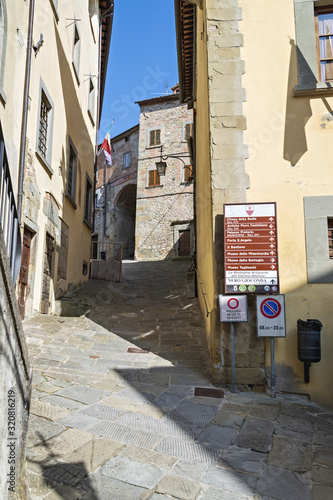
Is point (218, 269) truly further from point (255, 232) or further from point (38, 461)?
point (38, 461)

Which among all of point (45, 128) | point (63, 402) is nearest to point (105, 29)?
point (45, 128)

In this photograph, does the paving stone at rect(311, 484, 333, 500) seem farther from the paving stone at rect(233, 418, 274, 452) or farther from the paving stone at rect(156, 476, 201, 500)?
the paving stone at rect(156, 476, 201, 500)

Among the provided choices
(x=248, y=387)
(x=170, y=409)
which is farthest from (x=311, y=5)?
(x=170, y=409)

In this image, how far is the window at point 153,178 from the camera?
24453 mm

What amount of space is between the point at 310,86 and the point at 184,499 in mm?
4594

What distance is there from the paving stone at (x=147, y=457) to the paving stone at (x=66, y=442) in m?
0.32

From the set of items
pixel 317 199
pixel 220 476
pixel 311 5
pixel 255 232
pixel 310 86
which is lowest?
pixel 220 476

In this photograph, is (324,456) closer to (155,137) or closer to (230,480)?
(230,480)

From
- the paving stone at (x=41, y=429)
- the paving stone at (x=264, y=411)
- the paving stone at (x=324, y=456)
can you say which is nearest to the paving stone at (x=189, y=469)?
the paving stone at (x=324, y=456)

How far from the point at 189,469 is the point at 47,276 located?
18.9 ft

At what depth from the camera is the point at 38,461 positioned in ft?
8.27

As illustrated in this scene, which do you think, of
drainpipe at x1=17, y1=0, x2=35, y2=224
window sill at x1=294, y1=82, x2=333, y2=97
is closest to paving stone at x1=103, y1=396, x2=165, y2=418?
drainpipe at x1=17, y1=0, x2=35, y2=224

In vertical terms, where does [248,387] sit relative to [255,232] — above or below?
below

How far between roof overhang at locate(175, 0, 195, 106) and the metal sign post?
5.89 metres
